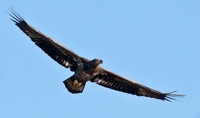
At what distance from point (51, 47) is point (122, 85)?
11.1 ft

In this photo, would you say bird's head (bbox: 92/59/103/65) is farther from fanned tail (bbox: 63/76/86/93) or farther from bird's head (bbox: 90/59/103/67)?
fanned tail (bbox: 63/76/86/93)

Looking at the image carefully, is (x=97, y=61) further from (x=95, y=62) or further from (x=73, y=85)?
(x=73, y=85)

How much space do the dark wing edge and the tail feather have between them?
1246 millimetres

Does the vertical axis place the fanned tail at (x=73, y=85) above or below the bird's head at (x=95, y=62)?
below

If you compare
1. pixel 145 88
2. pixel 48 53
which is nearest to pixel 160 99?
pixel 145 88

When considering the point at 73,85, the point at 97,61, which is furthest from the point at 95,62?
the point at 73,85

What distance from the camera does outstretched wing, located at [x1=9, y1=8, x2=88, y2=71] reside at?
2442 inches

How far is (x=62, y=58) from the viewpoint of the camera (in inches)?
2466

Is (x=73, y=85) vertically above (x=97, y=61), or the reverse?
(x=97, y=61)

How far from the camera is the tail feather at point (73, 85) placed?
61688mm

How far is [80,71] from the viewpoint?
202ft

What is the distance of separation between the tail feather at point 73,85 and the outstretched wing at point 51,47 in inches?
27.1

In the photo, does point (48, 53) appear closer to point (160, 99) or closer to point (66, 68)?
point (66, 68)

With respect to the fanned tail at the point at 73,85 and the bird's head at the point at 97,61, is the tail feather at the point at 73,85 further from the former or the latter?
the bird's head at the point at 97,61
